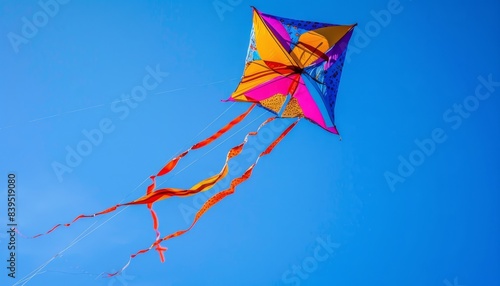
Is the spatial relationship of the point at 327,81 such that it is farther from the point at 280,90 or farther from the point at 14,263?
the point at 14,263

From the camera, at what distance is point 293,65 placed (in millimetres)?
6105

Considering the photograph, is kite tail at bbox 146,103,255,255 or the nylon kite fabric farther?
the nylon kite fabric

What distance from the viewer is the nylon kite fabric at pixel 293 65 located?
5840 millimetres

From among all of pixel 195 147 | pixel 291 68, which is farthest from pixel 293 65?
pixel 195 147

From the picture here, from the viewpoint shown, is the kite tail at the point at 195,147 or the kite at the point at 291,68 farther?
the kite at the point at 291,68

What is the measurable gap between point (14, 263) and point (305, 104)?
4388 mm

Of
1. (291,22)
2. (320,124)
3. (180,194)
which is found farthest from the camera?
(320,124)

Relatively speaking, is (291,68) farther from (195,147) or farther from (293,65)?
(195,147)

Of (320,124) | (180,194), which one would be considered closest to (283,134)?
(320,124)

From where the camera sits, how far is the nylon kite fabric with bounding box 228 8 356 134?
5.84m

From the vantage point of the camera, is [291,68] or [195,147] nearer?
[195,147]

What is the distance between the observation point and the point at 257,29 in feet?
19.4

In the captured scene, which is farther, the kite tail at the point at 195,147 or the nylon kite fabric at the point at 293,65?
the nylon kite fabric at the point at 293,65

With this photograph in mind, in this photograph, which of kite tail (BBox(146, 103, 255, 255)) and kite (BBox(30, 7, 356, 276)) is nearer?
kite tail (BBox(146, 103, 255, 255))
